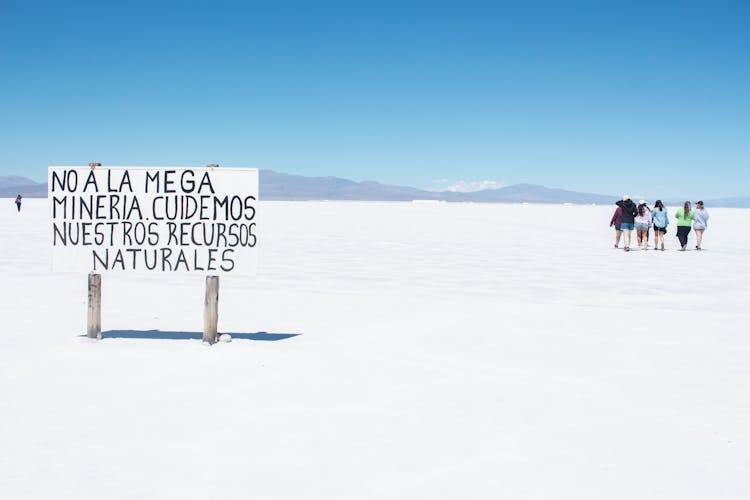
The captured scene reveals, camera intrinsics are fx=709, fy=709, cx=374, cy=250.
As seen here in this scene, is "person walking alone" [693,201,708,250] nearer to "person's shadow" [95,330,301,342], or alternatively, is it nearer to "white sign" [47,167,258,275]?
"person's shadow" [95,330,301,342]

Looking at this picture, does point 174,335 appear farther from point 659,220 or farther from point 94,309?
point 659,220

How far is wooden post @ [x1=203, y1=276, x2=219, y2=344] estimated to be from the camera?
701cm

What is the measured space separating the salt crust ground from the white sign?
2.82ft

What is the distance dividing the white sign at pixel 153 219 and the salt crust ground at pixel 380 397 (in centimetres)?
86

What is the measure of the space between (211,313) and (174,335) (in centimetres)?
72

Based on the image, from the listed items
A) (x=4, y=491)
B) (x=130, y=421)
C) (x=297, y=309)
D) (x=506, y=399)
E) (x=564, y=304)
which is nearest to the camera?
(x=4, y=491)

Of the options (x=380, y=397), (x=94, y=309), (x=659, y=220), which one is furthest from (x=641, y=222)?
(x=380, y=397)

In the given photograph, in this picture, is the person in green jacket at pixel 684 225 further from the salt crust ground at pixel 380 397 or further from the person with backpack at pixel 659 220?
the salt crust ground at pixel 380 397

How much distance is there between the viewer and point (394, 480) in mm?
3799

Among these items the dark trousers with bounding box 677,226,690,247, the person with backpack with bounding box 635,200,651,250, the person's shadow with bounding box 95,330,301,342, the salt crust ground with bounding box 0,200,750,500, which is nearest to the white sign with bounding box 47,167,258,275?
the person's shadow with bounding box 95,330,301,342

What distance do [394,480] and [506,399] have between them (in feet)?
5.59

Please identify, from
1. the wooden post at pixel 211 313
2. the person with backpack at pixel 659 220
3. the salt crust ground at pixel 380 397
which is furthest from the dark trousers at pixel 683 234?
the wooden post at pixel 211 313

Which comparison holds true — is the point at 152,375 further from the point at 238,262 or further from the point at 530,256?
the point at 530,256

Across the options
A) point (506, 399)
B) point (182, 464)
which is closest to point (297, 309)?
point (506, 399)
